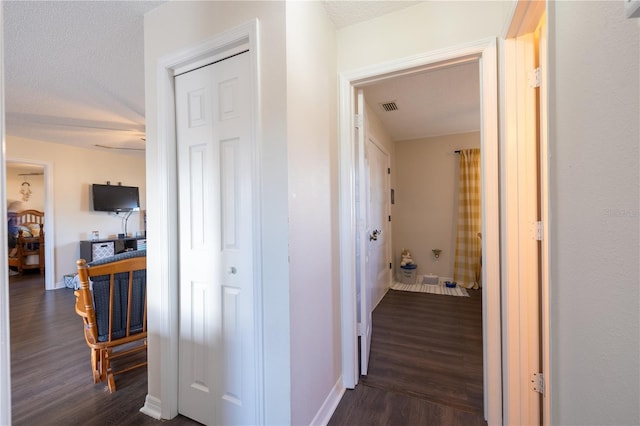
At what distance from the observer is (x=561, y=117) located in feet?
2.57

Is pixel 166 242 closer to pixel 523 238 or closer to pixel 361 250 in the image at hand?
pixel 361 250

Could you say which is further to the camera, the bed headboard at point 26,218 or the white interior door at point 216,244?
the bed headboard at point 26,218

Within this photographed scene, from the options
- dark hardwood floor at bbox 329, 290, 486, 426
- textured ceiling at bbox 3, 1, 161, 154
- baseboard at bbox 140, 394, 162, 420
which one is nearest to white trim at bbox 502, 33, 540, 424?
dark hardwood floor at bbox 329, 290, 486, 426

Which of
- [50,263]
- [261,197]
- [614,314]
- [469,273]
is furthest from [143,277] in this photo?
[469,273]

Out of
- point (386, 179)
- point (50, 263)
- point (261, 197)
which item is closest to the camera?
point (261, 197)

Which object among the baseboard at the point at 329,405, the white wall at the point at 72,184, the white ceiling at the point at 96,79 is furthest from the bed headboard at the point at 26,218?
the baseboard at the point at 329,405

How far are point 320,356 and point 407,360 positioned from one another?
1.02 m

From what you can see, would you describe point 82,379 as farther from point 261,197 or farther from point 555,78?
point 555,78

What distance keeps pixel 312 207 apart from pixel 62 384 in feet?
7.36

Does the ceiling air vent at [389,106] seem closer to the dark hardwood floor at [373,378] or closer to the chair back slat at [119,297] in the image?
the dark hardwood floor at [373,378]

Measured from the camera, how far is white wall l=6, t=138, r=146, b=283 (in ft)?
14.0

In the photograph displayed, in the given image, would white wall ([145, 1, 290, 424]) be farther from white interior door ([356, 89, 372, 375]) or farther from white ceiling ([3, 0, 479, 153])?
white interior door ([356, 89, 372, 375])

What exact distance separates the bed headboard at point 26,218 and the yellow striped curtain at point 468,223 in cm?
918

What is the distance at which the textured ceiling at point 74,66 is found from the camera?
5.38 ft
